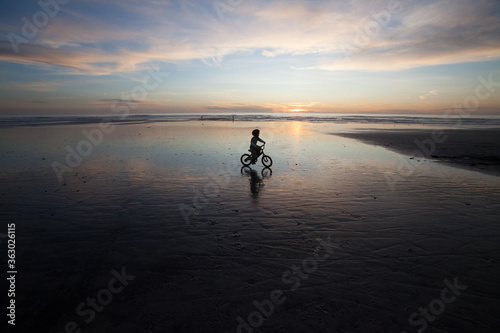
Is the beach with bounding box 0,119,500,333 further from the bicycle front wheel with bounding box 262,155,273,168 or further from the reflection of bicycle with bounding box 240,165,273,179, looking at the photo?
the bicycle front wheel with bounding box 262,155,273,168

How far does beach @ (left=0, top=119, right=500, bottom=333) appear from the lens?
4.46m

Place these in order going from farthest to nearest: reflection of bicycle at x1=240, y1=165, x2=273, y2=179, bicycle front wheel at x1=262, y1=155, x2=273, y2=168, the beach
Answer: bicycle front wheel at x1=262, y1=155, x2=273, y2=168, reflection of bicycle at x1=240, y1=165, x2=273, y2=179, the beach

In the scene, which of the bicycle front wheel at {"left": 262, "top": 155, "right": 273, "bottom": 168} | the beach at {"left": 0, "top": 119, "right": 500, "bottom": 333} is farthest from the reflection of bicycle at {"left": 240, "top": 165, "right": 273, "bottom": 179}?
the beach at {"left": 0, "top": 119, "right": 500, "bottom": 333}

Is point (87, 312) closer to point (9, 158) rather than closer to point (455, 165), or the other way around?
point (9, 158)

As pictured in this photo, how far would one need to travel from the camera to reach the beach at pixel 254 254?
4.46m

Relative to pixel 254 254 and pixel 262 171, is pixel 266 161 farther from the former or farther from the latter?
pixel 254 254

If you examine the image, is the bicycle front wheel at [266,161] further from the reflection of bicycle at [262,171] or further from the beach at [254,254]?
Result: the beach at [254,254]

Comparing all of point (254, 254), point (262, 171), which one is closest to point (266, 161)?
point (262, 171)

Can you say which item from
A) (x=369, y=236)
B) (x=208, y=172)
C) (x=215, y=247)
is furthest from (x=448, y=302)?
(x=208, y=172)

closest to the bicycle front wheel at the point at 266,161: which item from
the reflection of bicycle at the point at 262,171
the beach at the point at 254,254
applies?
the reflection of bicycle at the point at 262,171

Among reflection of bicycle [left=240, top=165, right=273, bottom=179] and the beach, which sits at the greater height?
reflection of bicycle [left=240, top=165, right=273, bottom=179]

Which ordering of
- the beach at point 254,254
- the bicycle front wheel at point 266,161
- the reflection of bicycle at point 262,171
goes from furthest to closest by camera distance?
the bicycle front wheel at point 266,161
the reflection of bicycle at point 262,171
the beach at point 254,254

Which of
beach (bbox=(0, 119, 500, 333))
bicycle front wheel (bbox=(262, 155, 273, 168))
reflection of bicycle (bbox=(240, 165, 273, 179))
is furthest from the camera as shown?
bicycle front wheel (bbox=(262, 155, 273, 168))

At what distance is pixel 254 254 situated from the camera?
21.0 feet
